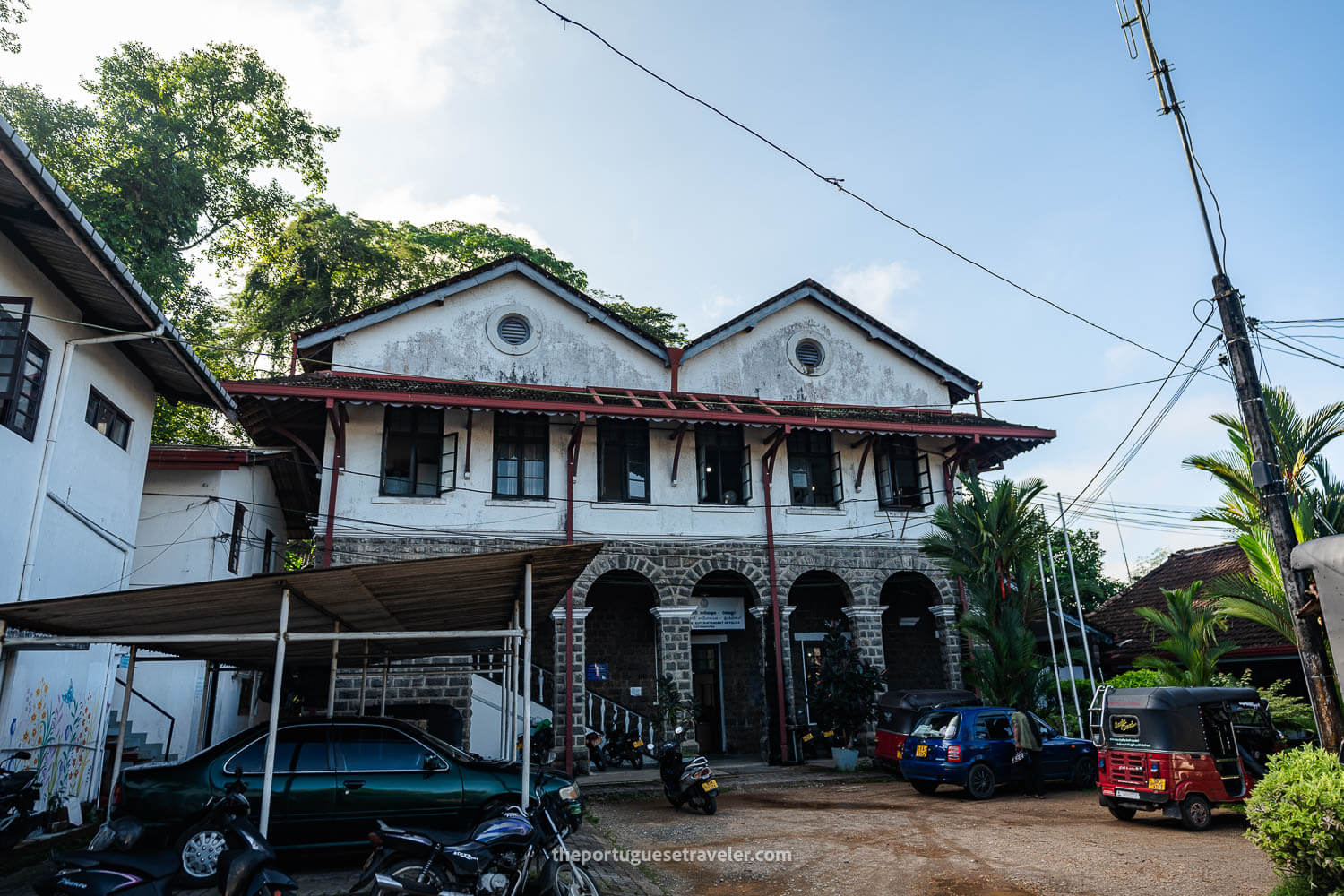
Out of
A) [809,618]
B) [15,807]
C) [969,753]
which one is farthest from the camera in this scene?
[809,618]

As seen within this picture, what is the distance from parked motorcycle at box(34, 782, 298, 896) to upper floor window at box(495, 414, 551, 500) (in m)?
11.0

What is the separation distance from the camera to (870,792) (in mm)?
13953

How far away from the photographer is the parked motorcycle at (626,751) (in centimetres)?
1686

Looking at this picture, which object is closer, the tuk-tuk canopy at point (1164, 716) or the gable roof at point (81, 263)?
the gable roof at point (81, 263)

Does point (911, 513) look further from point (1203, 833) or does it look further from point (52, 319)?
point (52, 319)

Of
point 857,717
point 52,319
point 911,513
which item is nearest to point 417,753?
point 52,319

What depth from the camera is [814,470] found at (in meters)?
19.4

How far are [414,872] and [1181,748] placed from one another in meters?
9.52

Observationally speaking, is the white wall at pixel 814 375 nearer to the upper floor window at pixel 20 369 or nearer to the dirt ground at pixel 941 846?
the dirt ground at pixel 941 846

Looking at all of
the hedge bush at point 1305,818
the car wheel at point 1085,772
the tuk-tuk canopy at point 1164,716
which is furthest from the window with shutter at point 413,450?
the hedge bush at point 1305,818

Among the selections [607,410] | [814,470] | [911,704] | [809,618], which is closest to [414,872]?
[607,410]

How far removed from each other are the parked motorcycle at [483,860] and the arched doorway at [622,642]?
1200 cm

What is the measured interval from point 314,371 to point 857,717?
516 inches

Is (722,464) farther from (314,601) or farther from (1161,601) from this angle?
(1161,601)
